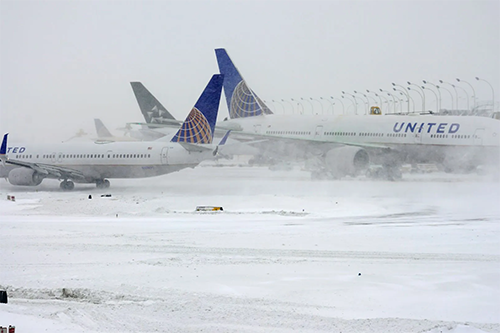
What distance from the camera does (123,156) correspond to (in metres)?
36.4

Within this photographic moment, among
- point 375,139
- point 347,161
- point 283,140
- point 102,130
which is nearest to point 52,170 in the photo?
point 283,140

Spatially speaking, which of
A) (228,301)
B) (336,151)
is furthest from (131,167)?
(228,301)

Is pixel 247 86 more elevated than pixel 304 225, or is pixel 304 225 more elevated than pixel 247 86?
pixel 247 86

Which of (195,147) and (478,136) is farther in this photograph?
(478,136)

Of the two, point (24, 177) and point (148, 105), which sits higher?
point (148, 105)

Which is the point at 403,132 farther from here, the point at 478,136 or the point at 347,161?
the point at 478,136

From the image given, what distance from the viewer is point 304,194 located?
30500mm

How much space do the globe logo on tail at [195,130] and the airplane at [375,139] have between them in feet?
32.5

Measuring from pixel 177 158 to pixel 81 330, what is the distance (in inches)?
1031

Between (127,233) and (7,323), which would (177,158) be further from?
(7,323)

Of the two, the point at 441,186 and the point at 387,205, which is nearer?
the point at 387,205

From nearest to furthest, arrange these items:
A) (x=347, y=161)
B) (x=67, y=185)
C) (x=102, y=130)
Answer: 1. (x=67, y=185)
2. (x=347, y=161)
3. (x=102, y=130)

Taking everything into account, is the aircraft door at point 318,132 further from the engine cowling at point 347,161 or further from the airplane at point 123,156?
the airplane at point 123,156

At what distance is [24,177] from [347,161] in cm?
2062
